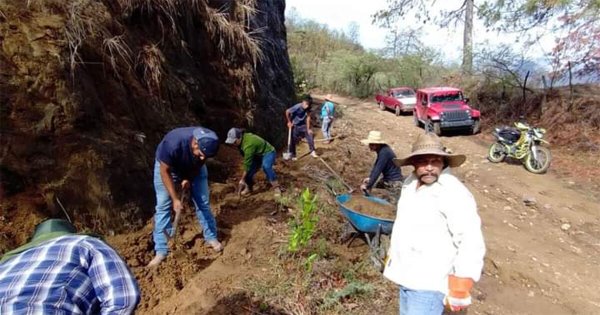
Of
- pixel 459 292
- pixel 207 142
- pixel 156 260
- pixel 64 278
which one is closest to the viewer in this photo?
pixel 64 278

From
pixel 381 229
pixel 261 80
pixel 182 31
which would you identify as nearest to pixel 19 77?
pixel 182 31

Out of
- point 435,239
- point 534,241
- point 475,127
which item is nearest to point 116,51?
point 435,239

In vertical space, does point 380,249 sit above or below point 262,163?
below

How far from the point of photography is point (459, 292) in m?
2.16

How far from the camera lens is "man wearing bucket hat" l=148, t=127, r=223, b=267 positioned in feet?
12.9

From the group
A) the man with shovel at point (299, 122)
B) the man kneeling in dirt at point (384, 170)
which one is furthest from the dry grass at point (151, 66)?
the man with shovel at point (299, 122)

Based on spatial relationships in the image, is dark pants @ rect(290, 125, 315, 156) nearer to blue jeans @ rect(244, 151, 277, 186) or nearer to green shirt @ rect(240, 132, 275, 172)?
blue jeans @ rect(244, 151, 277, 186)

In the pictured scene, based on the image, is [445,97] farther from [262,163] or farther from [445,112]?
[262,163]

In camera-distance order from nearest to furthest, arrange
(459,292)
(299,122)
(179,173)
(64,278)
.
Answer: (64,278), (459,292), (179,173), (299,122)

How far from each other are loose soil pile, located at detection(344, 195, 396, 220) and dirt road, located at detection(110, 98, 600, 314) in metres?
0.97

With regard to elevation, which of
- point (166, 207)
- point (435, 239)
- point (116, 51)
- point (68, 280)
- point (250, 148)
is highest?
point (116, 51)

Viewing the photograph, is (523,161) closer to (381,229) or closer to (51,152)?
(381,229)

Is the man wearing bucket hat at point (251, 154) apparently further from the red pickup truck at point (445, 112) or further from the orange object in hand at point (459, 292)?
the red pickup truck at point (445, 112)

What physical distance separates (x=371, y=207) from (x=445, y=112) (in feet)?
32.8
